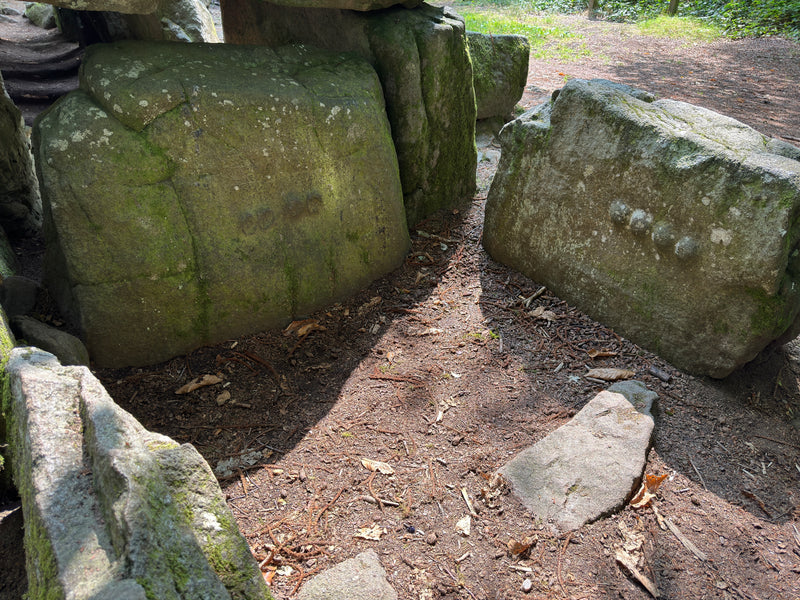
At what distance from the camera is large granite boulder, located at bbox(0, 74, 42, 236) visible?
3.54 meters

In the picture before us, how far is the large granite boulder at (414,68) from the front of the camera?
11.5 ft

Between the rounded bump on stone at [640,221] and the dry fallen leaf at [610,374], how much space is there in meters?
0.70

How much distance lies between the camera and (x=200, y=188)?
279cm

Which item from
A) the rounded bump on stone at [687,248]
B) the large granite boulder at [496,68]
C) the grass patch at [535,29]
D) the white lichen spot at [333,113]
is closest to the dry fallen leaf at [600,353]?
the rounded bump on stone at [687,248]

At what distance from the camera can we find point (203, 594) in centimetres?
120

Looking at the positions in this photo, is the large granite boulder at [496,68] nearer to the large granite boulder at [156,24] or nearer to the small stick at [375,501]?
the large granite boulder at [156,24]

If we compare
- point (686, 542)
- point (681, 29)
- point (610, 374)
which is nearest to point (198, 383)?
point (610, 374)

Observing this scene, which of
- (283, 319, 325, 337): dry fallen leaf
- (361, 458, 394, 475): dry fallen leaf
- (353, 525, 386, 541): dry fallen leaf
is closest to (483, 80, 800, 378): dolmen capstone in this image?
(283, 319, 325, 337): dry fallen leaf

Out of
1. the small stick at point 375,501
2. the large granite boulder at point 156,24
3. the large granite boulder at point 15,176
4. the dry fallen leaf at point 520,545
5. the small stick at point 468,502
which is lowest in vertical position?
the small stick at point 375,501

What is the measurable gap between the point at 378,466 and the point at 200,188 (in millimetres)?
1558

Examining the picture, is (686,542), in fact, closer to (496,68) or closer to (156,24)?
(496,68)

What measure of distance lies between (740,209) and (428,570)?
2011 mm

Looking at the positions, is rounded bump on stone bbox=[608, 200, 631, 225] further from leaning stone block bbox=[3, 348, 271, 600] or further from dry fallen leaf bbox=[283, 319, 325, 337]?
leaning stone block bbox=[3, 348, 271, 600]

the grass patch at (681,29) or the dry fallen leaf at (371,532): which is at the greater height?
the grass patch at (681,29)
